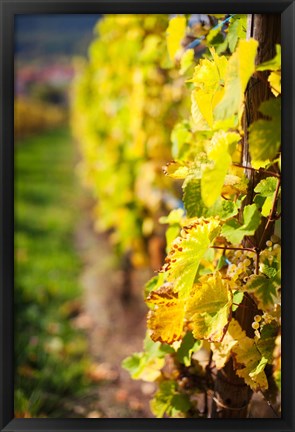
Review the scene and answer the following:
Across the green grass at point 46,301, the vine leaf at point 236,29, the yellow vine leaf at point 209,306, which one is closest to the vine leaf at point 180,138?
the vine leaf at point 236,29

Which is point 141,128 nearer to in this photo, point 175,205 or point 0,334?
point 175,205

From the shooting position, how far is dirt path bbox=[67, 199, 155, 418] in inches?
123

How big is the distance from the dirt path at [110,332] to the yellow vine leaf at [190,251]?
177cm

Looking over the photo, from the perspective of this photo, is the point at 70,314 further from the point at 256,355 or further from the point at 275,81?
the point at 275,81

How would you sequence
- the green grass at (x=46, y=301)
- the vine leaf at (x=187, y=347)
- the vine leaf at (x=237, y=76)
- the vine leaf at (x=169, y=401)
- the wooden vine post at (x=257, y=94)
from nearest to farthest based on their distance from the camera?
the vine leaf at (x=237, y=76) → the wooden vine post at (x=257, y=94) → the vine leaf at (x=187, y=347) → the vine leaf at (x=169, y=401) → the green grass at (x=46, y=301)

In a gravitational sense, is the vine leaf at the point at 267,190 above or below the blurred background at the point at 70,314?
above

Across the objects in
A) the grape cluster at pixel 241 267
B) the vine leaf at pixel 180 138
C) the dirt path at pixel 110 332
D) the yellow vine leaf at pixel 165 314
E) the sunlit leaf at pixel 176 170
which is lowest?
the dirt path at pixel 110 332

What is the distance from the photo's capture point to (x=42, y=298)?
469 centimetres

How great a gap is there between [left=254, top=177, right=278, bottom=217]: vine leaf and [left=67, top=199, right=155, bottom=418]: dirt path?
1.87 meters

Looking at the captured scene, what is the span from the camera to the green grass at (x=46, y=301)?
324 centimetres

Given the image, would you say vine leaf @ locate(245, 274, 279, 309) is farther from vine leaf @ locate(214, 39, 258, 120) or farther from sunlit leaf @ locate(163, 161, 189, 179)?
vine leaf @ locate(214, 39, 258, 120)

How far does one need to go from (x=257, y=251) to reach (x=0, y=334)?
0.58 m

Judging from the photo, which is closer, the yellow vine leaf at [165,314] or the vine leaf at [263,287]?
the vine leaf at [263,287]

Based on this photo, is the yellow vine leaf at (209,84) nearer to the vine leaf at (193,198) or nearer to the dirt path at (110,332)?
the vine leaf at (193,198)
